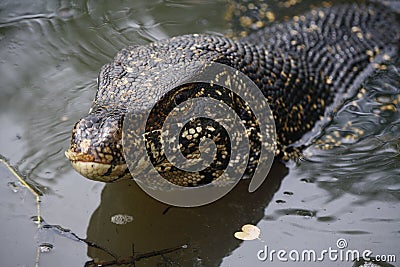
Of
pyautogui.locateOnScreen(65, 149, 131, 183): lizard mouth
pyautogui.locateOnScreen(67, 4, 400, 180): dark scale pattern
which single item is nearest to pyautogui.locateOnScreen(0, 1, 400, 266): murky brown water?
pyautogui.locateOnScreen(67, 4, 400, 180): dark scale pattern

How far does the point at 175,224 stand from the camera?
431cm

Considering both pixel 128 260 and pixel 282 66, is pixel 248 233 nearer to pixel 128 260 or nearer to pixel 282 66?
pixel 128 260

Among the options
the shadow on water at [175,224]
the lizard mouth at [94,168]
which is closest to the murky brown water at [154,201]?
the shadow on water at [175,224]

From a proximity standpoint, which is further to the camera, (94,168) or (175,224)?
(175,224)

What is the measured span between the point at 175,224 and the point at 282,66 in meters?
1.51

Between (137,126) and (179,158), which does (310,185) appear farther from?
(137,126)

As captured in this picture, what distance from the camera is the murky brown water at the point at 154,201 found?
4.12 metres

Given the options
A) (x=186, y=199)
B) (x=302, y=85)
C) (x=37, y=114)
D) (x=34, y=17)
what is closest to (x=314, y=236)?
(x=186, y=199)

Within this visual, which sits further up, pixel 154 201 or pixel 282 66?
pixel 282 66

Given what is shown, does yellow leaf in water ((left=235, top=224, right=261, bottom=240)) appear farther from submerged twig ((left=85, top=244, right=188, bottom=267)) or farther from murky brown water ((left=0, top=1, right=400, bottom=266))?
submerged twig ((left=85, top=244, right=188, bottom=267))

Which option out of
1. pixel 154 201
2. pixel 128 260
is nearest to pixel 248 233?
pixel 154 201

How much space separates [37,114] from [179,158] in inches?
64.6

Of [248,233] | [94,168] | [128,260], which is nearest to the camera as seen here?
[94,168]

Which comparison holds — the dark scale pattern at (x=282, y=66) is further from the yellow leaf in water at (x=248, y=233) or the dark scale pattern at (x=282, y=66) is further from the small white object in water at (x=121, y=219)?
the yellow leaf in water at (x=248, y=233)
